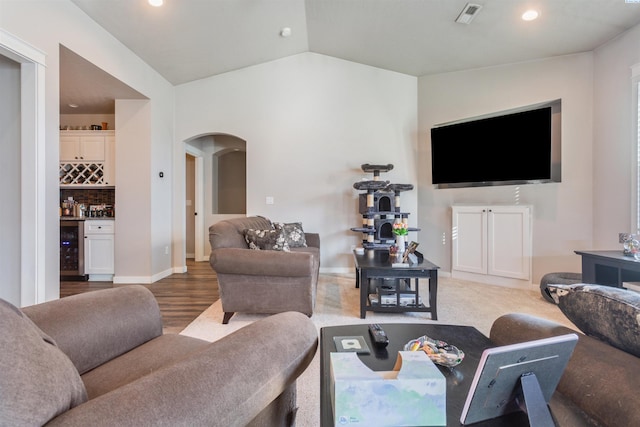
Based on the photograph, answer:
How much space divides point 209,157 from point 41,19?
345 centimetres

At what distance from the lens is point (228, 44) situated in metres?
4.02

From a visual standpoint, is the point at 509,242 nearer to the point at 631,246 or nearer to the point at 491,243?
the point at 491,243

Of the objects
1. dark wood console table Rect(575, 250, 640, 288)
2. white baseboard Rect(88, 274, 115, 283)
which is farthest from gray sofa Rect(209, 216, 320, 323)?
white baseboard Rect(88, 274, 115, 283)

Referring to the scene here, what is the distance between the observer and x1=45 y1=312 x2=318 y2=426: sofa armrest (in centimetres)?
54

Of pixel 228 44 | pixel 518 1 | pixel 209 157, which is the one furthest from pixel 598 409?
pixel 209 157

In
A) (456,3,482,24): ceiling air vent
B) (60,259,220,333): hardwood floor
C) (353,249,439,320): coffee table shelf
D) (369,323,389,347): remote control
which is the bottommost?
(60,259,220,333): hardwood floor

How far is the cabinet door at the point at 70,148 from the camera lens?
450 centimetres

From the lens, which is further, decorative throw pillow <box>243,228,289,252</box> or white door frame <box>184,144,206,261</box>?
white door frame <box>184,144,206,261</box>

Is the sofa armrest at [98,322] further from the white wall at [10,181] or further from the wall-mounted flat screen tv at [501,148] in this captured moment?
the wall-mounted flat screen tv at [501,148]

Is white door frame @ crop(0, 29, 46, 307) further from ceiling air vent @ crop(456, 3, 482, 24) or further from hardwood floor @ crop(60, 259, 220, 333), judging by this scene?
ceiling air vent @ crop(456, 3, 482, 24)

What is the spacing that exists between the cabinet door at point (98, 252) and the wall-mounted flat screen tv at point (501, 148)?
4.71m

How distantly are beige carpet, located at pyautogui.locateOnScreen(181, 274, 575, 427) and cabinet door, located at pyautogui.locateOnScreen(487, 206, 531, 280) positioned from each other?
9.4 inches

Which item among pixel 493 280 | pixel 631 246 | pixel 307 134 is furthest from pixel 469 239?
pixel 307 134

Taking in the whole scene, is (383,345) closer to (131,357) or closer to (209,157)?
(131,357)
